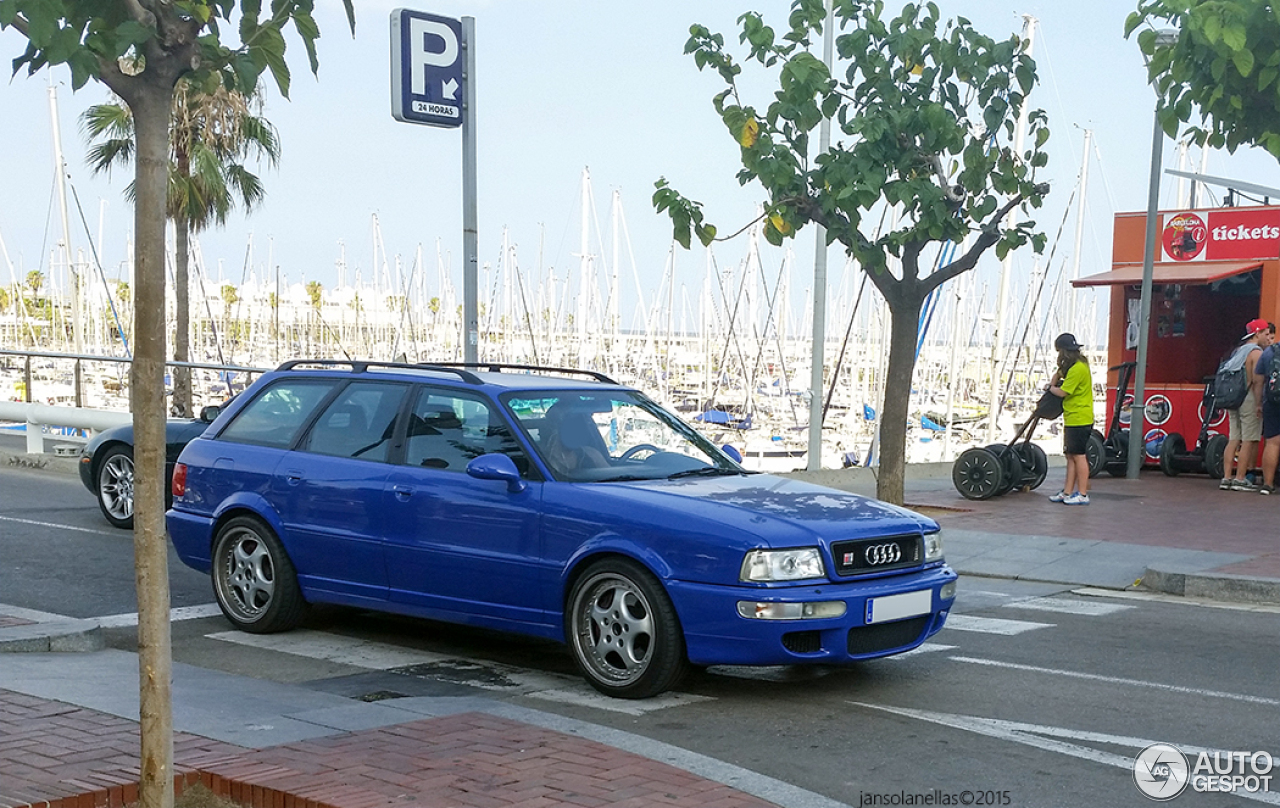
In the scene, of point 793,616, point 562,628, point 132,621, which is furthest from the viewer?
point 132,621

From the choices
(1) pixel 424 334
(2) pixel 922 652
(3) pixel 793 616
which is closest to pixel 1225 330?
(2) pixel 922 652

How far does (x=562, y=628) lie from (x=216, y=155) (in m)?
22.7

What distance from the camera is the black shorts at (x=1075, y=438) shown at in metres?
15.1

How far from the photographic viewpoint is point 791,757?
5855mm

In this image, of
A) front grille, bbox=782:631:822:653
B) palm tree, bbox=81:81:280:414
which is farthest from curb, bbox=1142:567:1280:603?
palm tree, bbox=81:81:280:414

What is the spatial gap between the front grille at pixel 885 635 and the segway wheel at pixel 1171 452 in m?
13.1

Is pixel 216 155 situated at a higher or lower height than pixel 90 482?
higher

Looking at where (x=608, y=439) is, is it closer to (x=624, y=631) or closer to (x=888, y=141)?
(x=624, y=631)

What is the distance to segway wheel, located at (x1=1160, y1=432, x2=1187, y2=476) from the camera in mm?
19016

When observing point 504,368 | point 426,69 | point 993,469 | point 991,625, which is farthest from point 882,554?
point 993,469

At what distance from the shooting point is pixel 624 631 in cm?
691

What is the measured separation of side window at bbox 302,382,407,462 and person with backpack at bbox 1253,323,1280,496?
11.1 m

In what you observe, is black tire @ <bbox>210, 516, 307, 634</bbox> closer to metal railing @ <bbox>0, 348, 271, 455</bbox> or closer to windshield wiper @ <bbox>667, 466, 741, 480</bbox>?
windshield wiper @ <bbox>667, 466, 741, 480</bbox>

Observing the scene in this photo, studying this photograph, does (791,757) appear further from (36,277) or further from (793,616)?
(36,277)
